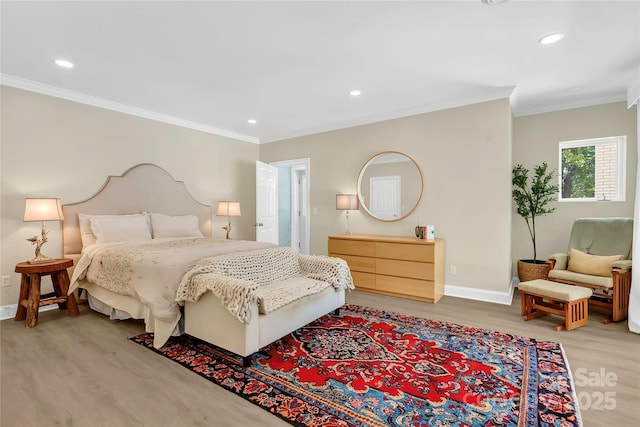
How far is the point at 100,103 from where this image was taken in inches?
151

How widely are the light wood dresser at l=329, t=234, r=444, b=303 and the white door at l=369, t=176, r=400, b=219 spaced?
570 millimetres

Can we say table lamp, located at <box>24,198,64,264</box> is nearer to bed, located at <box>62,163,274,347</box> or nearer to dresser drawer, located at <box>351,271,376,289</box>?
bed, located at <box>62,163,274,347</box>

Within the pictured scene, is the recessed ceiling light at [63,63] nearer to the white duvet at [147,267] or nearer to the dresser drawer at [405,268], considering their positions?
the white duvet at [147,267]

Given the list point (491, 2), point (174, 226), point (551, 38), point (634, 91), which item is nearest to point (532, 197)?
point (634, 91)

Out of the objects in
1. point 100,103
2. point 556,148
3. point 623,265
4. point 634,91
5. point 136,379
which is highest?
point 100,103

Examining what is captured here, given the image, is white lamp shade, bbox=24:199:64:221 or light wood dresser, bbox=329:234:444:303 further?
light wood dresser, bbox=329:234:444:303

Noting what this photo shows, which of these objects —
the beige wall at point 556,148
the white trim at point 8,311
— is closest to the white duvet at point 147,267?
the white trim at point 8,311

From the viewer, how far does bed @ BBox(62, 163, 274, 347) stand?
2.61m

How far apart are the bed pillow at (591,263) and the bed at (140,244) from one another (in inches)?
143

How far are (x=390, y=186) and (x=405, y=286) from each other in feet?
4.87

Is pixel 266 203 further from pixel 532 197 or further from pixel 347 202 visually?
pixel 532 197

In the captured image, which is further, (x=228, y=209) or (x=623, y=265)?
(x=228, y=209)

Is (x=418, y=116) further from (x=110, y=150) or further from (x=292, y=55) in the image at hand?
(x=110, y=150)

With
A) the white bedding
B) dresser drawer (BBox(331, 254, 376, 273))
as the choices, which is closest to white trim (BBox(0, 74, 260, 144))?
the white bedding
